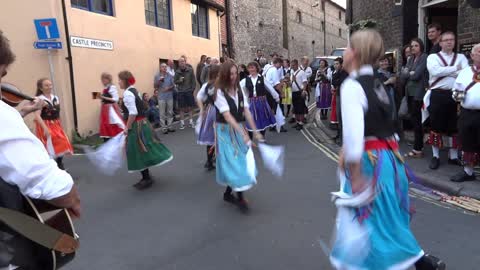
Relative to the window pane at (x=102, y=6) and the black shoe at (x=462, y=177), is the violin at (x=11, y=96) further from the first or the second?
the window pane at (x=102, y=6)

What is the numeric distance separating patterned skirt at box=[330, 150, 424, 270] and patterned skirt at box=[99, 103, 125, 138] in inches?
268

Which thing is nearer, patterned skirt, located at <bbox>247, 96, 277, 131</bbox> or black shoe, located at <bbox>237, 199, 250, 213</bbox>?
black shoe, located at <bbox>237, 199, 250, 213</bbox>

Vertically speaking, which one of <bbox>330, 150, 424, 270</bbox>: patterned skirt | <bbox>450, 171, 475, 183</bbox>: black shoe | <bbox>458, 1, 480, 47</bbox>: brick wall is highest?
<bbox>458, 1, 480, 47</bbox>: brick wall

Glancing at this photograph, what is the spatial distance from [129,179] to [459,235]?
493 cm

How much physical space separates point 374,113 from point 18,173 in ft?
6.53

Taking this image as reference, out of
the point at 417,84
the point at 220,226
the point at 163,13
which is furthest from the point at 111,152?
the point at 163,13

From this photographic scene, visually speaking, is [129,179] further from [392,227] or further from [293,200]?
[392,227]

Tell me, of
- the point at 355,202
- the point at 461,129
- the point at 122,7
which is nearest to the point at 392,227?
the point at 355,202

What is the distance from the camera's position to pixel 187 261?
12.6 ft

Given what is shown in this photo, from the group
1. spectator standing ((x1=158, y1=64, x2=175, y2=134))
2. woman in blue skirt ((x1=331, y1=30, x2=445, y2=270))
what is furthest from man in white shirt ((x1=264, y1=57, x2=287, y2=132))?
woman in blue skirt ((x1=331, y1=30, x2=445, y2=270))

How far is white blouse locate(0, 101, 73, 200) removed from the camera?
172cm

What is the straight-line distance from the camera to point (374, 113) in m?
2.64

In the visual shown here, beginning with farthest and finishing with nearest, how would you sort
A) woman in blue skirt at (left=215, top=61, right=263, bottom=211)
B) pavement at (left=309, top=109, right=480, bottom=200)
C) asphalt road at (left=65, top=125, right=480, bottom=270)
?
pavement at (left=309, top=109, right=480, bottom=200) < woman in blue skirt at (left=215, top=61, right=263, bottom=211) < asphalt road at (left=65, top=125, right=480, bottom=270)

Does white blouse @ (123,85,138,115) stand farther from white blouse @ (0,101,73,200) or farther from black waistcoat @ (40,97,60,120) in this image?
white blouse @ (0,101,73,200)
